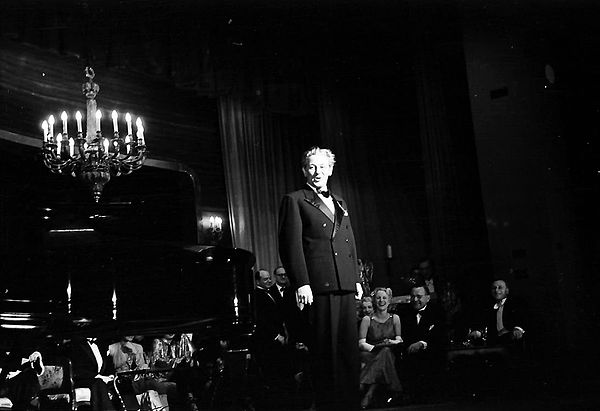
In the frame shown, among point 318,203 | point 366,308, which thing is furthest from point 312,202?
point 366,308

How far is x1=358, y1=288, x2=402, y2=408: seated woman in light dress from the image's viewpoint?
599 centimetres

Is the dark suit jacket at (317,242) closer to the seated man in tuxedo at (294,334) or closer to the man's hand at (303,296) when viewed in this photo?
the man's hand at (303,296)

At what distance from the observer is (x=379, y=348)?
246 inches

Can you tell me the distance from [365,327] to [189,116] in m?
5.04

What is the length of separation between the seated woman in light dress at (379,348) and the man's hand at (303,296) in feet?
8.12

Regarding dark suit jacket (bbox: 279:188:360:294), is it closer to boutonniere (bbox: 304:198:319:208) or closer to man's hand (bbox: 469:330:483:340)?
boutonniere (bbox: 304:198:319:208)

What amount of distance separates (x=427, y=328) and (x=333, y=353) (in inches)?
116

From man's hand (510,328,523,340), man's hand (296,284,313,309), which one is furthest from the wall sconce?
man's hand (296,284,313,309)

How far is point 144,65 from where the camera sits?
859cm

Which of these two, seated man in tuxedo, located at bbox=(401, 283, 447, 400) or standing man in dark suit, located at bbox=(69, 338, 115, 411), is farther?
seated man in tuxedo, located at bbox=(401, 283, 447, 400)

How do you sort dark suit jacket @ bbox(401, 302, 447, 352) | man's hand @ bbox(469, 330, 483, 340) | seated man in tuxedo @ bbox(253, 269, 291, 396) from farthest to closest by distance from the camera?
man's hand @ bbox(469, 330, 483, 340)
dark suit jacket @ bbox(401, 302, 447, 352)
seated man in tuxedo @ bbox(253, 269, 291, 396)

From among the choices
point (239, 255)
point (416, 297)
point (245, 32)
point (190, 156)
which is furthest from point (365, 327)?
point (190, 156)

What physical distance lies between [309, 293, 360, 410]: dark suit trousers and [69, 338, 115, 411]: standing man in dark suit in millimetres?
1098

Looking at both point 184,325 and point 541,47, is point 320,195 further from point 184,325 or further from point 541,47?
point 541,47
